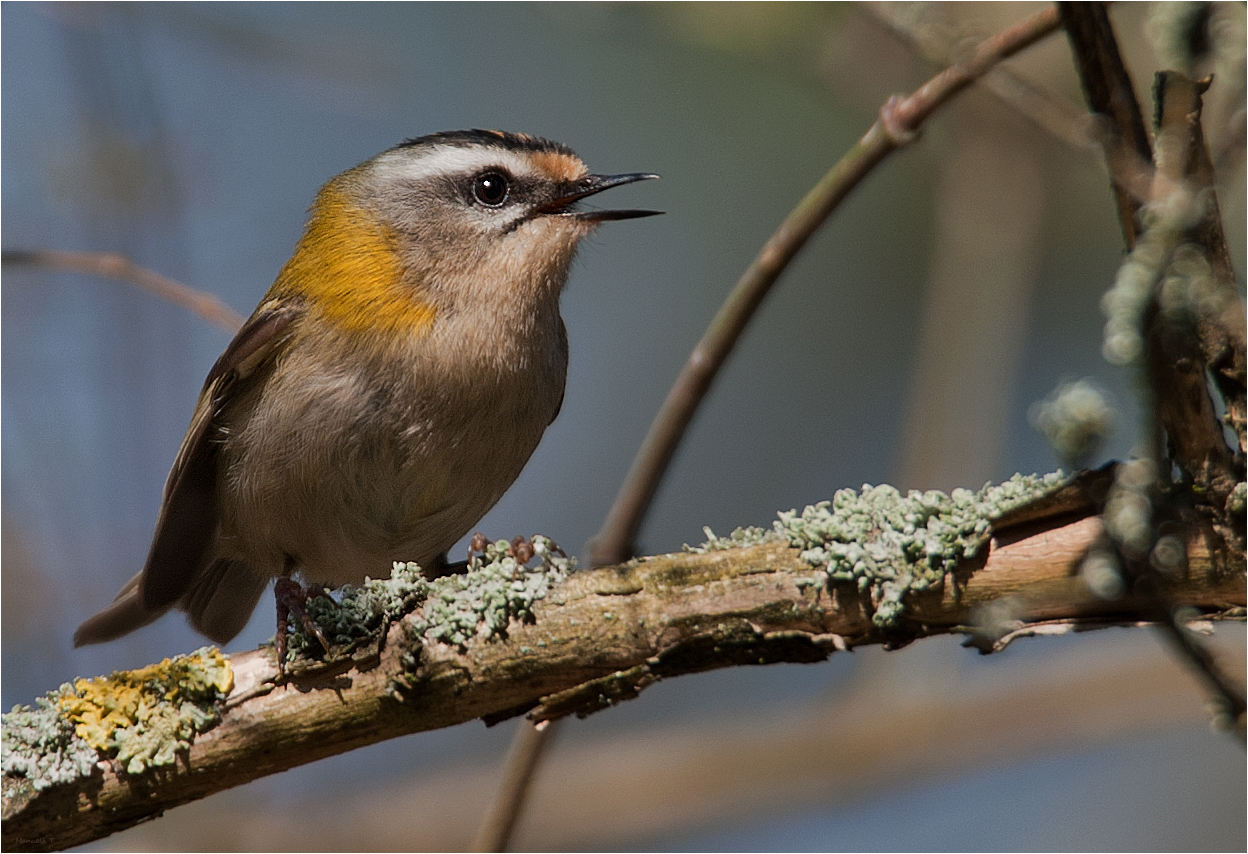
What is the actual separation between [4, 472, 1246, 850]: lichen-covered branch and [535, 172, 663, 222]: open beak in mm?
1438

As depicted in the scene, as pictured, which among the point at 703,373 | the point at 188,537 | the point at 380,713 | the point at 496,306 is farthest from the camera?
the point at 188,537

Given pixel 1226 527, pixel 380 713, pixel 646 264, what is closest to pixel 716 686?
pixel 646 264

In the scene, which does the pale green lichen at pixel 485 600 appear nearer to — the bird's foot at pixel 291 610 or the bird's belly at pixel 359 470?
the bird's foot at pixel 291 610

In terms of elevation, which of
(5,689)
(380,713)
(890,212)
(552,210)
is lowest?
(380,713)

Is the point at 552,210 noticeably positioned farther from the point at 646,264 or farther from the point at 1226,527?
the point at 646,264

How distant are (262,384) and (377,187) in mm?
847

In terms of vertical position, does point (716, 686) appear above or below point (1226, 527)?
above

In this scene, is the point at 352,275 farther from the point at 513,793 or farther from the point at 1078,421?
the point at 1078,421

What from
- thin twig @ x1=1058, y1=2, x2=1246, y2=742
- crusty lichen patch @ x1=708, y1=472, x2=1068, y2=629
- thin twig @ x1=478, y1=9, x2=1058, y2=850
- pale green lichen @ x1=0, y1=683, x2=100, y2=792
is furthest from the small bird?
thin twig @ x1=1058, y1=2, x2=1246, y2=742

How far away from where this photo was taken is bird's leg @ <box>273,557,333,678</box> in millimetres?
2520

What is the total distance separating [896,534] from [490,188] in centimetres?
200

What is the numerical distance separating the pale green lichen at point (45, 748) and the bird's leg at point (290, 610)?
0.44 metres

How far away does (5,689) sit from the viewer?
388cm

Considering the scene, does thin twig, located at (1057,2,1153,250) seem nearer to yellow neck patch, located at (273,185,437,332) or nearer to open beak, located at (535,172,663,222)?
open beak, located at (535,172,663,222)
